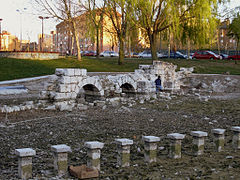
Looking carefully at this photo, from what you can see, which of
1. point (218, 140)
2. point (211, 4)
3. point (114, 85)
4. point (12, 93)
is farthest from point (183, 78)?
point (218, 140)

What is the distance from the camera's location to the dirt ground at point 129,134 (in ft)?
19.7

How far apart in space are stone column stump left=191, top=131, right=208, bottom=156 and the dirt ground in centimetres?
12

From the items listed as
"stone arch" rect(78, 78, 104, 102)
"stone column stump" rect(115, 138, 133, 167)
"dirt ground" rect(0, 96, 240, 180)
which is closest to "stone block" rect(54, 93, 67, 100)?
"dirt ground" rect(0, 96, 240, 180)

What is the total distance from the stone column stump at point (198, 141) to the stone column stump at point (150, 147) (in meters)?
0.95

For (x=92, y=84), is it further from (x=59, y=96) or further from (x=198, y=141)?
(x=198, y=141)

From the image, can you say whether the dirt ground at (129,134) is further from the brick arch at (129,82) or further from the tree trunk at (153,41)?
the tree trunk at (153,41)

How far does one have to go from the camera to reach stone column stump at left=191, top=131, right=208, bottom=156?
683 centimetres

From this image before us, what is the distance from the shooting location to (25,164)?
542 centimetres

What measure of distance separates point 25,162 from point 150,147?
7.23 feet

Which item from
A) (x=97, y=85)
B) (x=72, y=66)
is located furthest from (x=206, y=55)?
(x=97, y=85)

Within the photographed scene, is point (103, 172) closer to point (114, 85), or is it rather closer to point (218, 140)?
point (218, 140)

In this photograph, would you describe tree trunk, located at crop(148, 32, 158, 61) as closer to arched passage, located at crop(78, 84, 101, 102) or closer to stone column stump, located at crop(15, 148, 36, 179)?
arched passage, located at crop(78, 84, 101, 102)

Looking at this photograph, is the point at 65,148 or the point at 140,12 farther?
the point at 140,12

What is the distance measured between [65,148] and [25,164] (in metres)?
0.66
